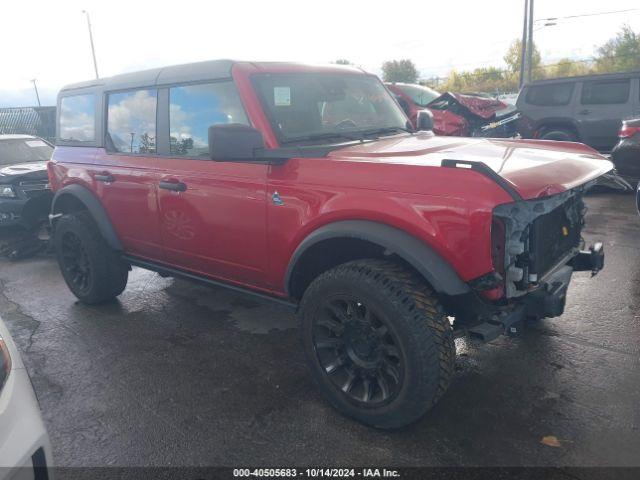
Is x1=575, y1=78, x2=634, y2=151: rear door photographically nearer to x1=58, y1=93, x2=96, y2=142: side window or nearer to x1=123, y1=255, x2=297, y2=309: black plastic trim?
x1=123, y1=255, x2=297, y2=309: black plastic trim

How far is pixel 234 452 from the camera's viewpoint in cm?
279

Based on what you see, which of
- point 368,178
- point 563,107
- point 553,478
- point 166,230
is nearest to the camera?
point 553,478

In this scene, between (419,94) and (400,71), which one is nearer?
(419,94)

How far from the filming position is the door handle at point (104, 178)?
4.32 m

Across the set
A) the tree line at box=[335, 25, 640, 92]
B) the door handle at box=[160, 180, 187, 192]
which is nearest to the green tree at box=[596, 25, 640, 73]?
the tree line at box=[335, 25, 640, 92]

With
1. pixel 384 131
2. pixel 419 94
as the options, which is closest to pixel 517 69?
pixel 419 94

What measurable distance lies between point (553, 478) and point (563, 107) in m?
9.46

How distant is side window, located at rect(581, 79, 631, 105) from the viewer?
9.91 metres

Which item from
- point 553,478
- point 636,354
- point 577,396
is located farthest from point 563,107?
point 553,478

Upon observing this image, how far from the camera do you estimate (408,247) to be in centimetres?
263

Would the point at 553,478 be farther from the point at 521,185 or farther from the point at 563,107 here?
the point at 563,107

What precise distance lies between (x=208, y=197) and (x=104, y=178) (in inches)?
53.3

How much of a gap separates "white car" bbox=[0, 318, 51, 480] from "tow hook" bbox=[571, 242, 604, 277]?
300cm

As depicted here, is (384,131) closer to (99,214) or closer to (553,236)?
(553,236)
